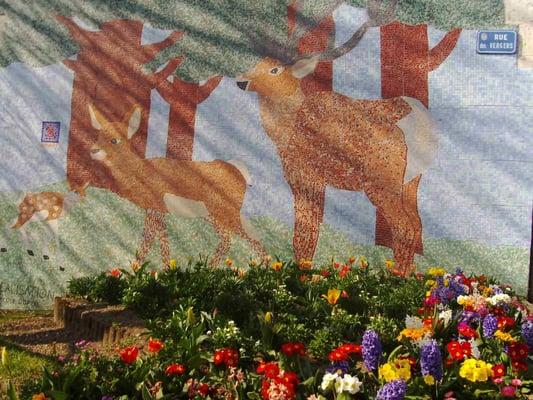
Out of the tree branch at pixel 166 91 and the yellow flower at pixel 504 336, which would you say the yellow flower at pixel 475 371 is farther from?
the tree branch at pixel 166 91

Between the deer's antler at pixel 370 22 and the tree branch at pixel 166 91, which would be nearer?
the deer's antler at pixel 370 22

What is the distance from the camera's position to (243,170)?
6.33m

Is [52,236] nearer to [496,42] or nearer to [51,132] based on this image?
[51,132]

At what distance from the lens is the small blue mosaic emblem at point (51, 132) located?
22.1ft

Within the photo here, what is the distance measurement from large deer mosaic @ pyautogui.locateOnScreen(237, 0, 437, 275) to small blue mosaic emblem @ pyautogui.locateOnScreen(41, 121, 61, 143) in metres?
2.30

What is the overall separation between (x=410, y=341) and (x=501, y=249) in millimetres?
2698

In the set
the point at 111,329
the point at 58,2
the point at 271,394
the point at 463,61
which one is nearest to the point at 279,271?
the point at 111,329

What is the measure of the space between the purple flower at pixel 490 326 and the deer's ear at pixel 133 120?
14.6 feet

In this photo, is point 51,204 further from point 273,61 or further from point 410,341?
point 410,341

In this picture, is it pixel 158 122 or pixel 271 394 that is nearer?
pixel 271 394

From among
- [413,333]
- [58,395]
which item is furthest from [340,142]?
[58,395]

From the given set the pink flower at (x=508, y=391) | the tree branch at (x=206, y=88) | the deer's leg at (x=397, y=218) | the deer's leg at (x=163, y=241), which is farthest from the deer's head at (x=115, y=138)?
the pink flower at (x=508, y=391)

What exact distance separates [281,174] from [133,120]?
73.8 inches

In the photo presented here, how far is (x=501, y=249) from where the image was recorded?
573 cm
